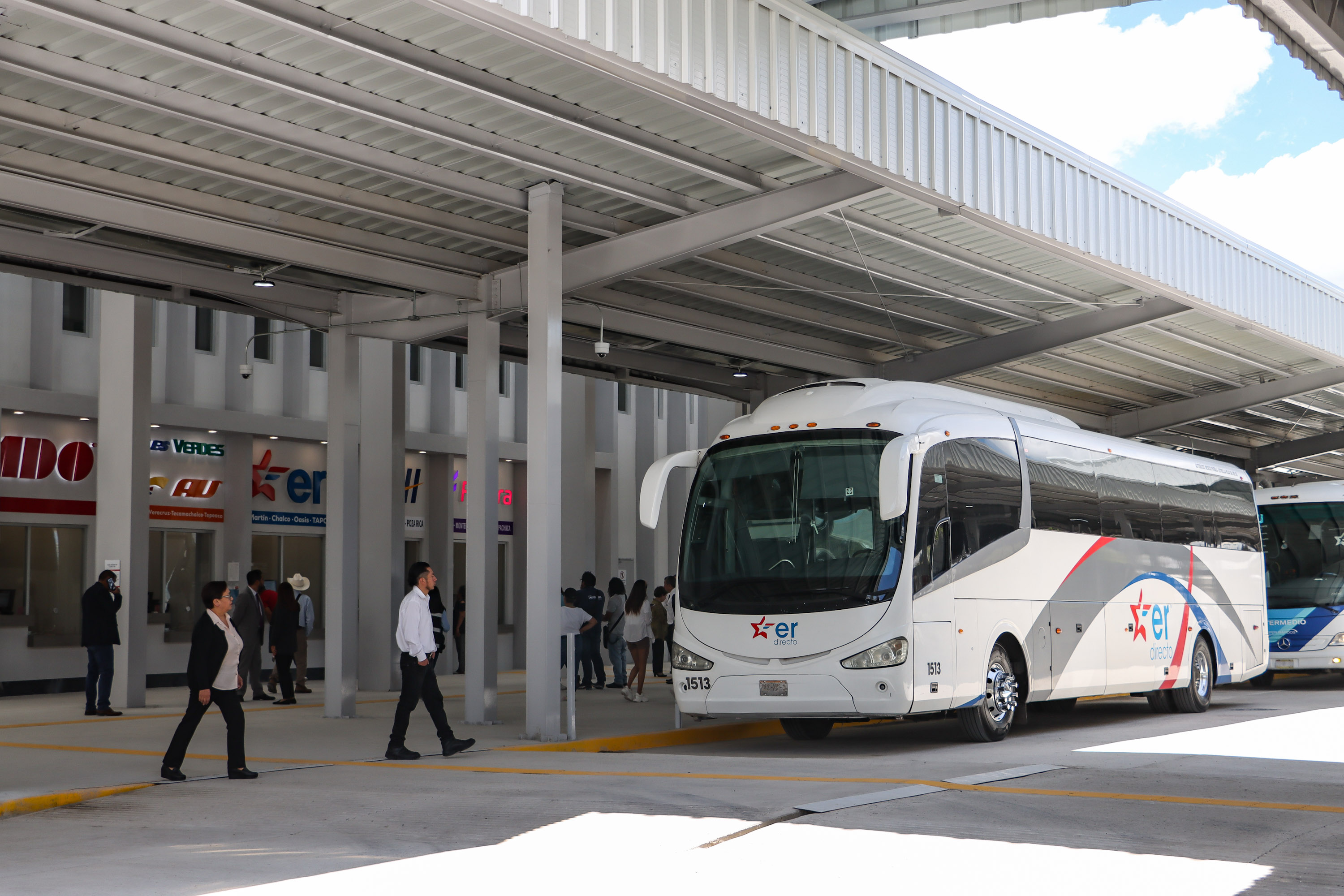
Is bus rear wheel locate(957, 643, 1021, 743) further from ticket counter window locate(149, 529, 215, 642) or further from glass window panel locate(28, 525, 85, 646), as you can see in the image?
glass window panel locate(28, 525, 85, 646)

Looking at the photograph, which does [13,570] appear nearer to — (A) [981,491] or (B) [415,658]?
(B) [415,658]

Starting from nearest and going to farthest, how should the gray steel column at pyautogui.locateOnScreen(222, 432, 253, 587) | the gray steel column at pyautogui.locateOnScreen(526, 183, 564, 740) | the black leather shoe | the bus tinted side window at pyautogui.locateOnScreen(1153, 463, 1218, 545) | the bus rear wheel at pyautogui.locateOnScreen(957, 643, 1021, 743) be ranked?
the black leather shoe → the bus rear wheel at pyautogui.locateOnScreen(957, 643, 1021, 743) → the gray steel column at pyautogui.locateOnScreen(526, 183, 564, 740) → the bus tinted side window at pyautogui.locateOnScreen(1153, 463, 1218, 545) → the gray steel column at pyautogui.locateOnScreen(222, 432, 253, 587)

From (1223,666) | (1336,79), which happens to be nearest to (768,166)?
(1336,79)

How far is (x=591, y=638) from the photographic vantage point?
2347 centimetres

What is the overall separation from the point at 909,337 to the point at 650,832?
16.2 metres

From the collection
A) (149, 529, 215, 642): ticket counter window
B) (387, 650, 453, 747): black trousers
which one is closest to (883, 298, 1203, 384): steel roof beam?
(387, 650, 453, 747): black trousers

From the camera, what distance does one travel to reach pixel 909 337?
2317cm

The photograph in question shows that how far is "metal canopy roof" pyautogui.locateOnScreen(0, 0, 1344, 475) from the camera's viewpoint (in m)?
11.1

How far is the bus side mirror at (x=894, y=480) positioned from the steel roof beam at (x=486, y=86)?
3653mm

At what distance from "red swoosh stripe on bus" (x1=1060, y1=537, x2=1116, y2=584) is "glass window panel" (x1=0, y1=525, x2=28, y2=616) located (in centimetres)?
1603

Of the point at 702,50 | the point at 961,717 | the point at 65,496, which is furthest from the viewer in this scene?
the point at 65,496

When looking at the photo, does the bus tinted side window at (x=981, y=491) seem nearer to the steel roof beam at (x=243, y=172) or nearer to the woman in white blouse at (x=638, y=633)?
the steel roof beam at (x=243, y=172)

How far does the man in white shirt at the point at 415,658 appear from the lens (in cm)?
1267

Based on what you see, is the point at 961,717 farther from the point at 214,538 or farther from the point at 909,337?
the point at 214,538
